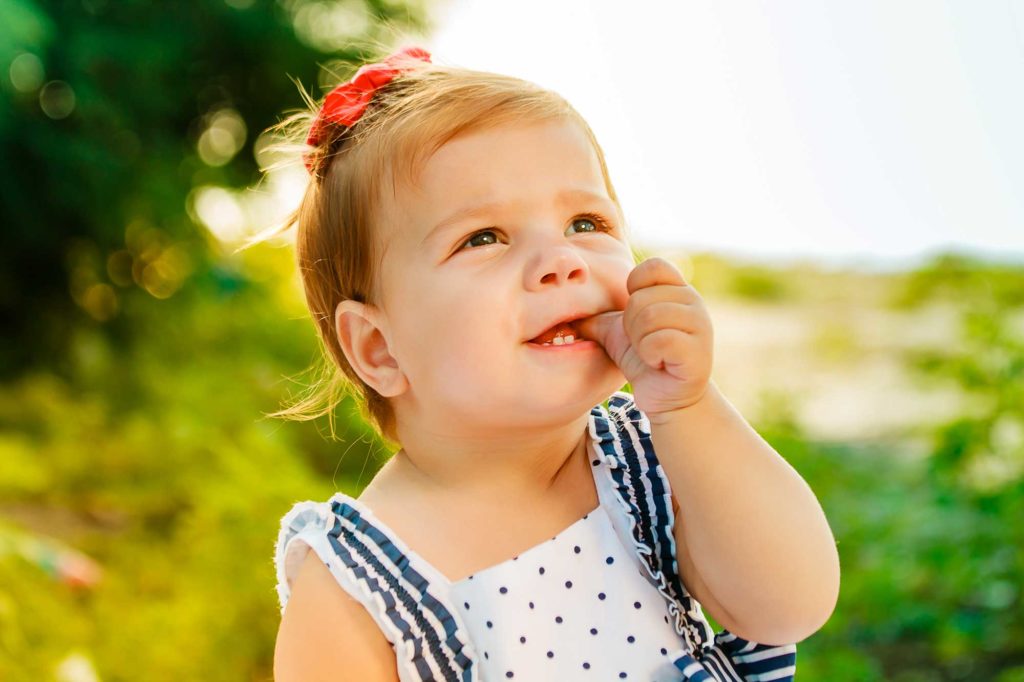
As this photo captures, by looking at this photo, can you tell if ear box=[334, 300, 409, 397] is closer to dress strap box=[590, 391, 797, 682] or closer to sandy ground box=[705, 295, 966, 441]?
dress strap box=[590, 391, 797, 682]

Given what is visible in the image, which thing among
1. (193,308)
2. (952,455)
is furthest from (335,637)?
(193,308)

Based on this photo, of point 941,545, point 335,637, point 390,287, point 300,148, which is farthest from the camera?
point 941,545

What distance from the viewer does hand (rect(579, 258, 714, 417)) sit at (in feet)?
3.19

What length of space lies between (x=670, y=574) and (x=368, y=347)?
405 mm

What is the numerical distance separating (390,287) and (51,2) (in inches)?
107

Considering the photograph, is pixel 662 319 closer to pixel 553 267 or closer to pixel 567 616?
pixel 553 267

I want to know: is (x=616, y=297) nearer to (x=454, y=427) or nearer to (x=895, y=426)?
(x=454, y=427)

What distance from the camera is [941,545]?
265 cm

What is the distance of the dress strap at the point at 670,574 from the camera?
1.08 meters

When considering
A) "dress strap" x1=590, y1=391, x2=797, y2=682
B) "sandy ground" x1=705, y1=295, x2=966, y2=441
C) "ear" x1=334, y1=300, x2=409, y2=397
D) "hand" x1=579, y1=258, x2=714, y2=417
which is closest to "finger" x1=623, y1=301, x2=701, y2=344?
"hand" x1=579, y1=258, x2=714, y2=417

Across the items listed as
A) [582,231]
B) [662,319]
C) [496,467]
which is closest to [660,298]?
[662,319]

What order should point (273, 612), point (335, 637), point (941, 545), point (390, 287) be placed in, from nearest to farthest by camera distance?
point (335, 637)
point (390, 287)
point (273, 612)
point (941, 545)

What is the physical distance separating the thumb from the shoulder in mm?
341

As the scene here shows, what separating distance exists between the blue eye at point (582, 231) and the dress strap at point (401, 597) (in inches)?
11.8
